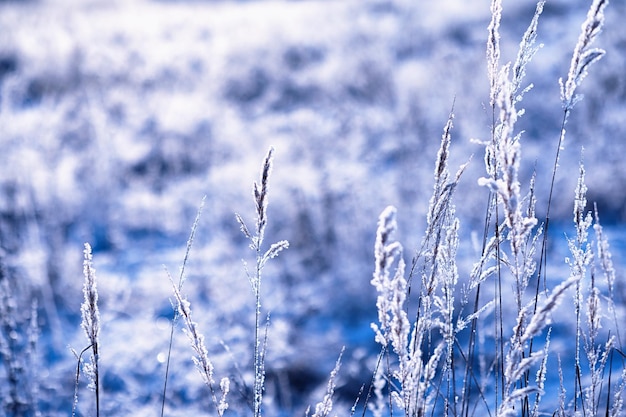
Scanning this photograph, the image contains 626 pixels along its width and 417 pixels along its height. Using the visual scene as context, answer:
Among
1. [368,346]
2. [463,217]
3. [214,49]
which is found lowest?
[368,346]

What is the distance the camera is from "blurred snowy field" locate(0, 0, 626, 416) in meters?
4.14

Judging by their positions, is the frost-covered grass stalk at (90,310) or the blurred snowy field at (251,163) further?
the blurred snowy field at (251,163)

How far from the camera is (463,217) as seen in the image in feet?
17.0

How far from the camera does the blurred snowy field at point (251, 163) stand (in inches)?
163

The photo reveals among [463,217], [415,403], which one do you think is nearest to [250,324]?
[463,217]

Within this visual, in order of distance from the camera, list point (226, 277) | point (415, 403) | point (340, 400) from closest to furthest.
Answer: point (415, 403), point (340, 400), point (226, 277)

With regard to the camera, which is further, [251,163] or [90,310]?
[251,163]

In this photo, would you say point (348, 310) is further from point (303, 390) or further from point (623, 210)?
point (623, 210)

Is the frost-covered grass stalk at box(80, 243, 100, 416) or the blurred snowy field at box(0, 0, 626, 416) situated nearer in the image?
the frost-covered grass stalk at box(80, 243, 100, 416)

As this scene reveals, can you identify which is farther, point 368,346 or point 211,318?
point 211,318

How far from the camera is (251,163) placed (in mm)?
6762

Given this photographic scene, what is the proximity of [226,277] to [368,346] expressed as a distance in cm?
153

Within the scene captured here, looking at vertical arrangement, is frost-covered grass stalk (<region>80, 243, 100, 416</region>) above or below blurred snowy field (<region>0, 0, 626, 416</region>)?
below

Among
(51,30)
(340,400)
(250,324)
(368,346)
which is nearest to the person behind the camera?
(340,400)
